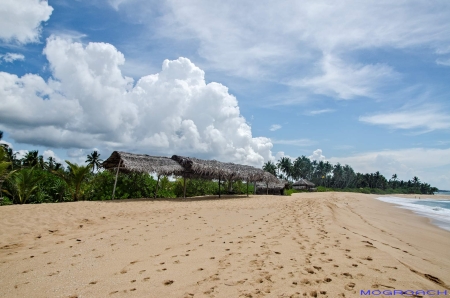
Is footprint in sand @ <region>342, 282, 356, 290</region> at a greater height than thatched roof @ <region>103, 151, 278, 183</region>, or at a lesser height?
lesser

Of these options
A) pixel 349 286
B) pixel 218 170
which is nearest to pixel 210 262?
pixel 349 286

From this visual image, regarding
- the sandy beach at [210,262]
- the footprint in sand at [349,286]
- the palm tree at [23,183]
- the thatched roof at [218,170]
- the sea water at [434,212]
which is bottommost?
the sea water at [434,212]

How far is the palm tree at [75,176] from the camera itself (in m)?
12.6

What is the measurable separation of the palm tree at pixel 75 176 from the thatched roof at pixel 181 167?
184cm

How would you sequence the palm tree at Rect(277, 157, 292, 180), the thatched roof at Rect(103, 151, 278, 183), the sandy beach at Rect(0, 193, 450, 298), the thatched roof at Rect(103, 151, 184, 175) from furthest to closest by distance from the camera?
the palm tree at Rect(277, 157, 292, 180) → the thatched roof at Rect(103, 151, 278, 183) → the thatched roof at Rect(103, 151, 184, 175) → the sandy beach at Rect(0, 193, 450, 298)

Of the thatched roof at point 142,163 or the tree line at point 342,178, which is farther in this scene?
the tree line at point 342,178

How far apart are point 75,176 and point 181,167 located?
5914 millimetres

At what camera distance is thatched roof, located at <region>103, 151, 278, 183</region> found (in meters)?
14.2

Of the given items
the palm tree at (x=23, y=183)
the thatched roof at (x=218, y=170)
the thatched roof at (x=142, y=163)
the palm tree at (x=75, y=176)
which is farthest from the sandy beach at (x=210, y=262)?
the thatched roof at (x=218, y=170)

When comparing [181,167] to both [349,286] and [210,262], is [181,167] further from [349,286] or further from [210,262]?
[349,286]

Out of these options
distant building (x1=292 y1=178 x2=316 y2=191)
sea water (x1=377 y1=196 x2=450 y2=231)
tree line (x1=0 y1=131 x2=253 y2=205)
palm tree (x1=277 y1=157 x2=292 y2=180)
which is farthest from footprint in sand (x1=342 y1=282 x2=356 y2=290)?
palm tree (x1=277 y1=157 x2=292 y2=180)

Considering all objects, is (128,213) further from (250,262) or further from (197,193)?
(197,193)

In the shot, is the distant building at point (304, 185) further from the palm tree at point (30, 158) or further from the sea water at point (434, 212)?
the palm tree at point (30, 158)

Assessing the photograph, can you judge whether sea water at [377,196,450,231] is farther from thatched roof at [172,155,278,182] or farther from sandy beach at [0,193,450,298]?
thatched roof at [172,155,278,182]
